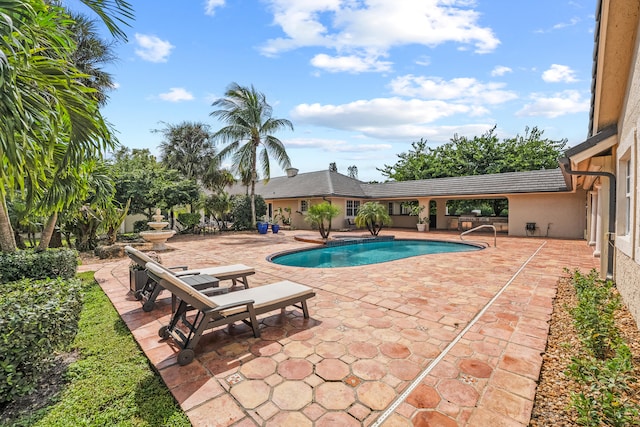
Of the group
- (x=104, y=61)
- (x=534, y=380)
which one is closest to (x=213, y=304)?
(x=534, y=380)

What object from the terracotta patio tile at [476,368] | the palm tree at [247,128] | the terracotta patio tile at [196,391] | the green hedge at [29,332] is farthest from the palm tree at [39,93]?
the palm tree at [247,128]

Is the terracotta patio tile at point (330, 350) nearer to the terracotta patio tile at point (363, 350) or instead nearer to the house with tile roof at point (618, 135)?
the terracotta patio tile at point (363, 350)

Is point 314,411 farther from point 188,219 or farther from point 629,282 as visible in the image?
point 188,219

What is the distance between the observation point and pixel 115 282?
726 cm

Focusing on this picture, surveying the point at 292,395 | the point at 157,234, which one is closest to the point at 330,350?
the point at 292,395

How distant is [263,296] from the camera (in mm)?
4445

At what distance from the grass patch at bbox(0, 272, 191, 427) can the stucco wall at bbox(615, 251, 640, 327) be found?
596cm

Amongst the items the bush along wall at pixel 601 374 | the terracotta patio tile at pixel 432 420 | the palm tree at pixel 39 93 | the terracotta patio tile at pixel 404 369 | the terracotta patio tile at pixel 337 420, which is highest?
the palm tree at pixel 39 93

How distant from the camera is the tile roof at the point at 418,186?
1781 centimetres

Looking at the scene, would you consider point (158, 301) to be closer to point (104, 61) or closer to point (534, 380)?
point (534, 380)

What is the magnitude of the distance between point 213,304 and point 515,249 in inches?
520

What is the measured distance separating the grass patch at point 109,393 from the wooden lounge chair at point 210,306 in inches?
17.2

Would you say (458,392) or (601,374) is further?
(458,392)

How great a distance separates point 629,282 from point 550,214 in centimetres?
1553
